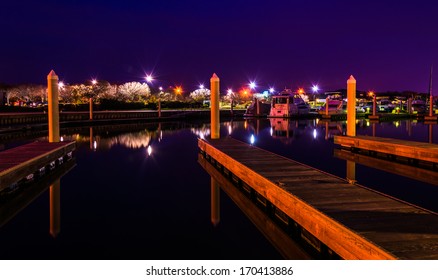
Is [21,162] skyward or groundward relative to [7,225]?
skyward

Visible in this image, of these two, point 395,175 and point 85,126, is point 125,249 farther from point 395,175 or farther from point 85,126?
point 85,126

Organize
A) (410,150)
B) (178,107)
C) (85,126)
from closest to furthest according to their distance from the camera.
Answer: (410,150) < (85,126) < (178,107)

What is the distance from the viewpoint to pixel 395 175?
11094 millimetres

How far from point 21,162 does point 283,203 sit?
19.2ft

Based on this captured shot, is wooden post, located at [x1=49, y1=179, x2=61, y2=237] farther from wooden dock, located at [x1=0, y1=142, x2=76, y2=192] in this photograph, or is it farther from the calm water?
wooden dock, located at [x1=0, y1=142, x2=76, y2=192]

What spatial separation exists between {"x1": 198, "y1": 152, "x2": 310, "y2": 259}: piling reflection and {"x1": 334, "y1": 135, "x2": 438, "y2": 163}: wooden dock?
5748mm

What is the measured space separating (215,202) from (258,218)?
4.90 ft

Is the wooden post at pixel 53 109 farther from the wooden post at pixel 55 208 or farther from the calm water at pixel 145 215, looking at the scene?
the wooden post at pixel 55 208

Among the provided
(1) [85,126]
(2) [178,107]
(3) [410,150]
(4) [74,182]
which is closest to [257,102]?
(2) [178,107]

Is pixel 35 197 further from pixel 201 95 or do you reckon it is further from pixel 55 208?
pixel 201 95

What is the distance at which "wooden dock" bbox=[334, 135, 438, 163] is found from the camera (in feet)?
39.6

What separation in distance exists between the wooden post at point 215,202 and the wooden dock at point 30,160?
12.3 ft

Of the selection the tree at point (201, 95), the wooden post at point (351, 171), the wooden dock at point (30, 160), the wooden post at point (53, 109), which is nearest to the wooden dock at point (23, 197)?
the wooden dock at point (30, 160)

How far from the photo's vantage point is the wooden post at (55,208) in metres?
6.64
